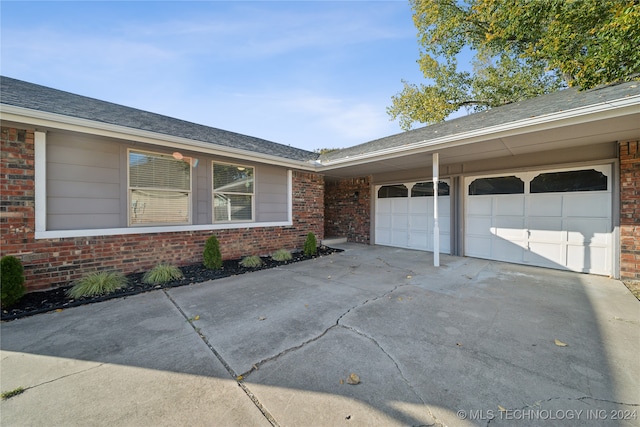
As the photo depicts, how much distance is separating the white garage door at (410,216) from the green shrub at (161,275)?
6.65 m

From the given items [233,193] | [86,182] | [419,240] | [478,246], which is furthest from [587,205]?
[86,182]

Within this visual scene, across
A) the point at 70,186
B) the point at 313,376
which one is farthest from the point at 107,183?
the point at 313,376

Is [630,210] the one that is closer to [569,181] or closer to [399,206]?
[569,181]

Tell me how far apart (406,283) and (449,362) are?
2.42 meters

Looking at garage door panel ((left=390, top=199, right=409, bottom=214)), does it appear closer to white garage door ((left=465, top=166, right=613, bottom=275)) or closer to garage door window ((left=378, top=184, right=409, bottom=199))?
garage door window ((left=378, top=184, right=409, bottom=199))

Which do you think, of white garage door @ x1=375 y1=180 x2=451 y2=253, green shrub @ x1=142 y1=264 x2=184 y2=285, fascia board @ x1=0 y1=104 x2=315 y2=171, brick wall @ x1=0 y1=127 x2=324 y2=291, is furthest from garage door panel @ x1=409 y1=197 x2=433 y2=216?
green shrub @ x1=142 y1=264 x2=184 y2=285

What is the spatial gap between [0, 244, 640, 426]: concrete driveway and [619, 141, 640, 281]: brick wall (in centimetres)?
132

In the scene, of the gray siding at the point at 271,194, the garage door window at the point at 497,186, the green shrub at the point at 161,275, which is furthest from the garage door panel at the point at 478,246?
the green shrub at the point at 161,275

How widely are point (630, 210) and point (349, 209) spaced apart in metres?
7.23

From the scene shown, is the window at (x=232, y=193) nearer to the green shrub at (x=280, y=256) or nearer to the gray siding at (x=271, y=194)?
the gray siding at (x=271, y=194)

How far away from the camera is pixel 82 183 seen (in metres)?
4.39

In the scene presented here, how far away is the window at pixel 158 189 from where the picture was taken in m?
4.98

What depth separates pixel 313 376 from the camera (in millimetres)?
2055

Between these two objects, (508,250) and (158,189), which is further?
(508,250)
